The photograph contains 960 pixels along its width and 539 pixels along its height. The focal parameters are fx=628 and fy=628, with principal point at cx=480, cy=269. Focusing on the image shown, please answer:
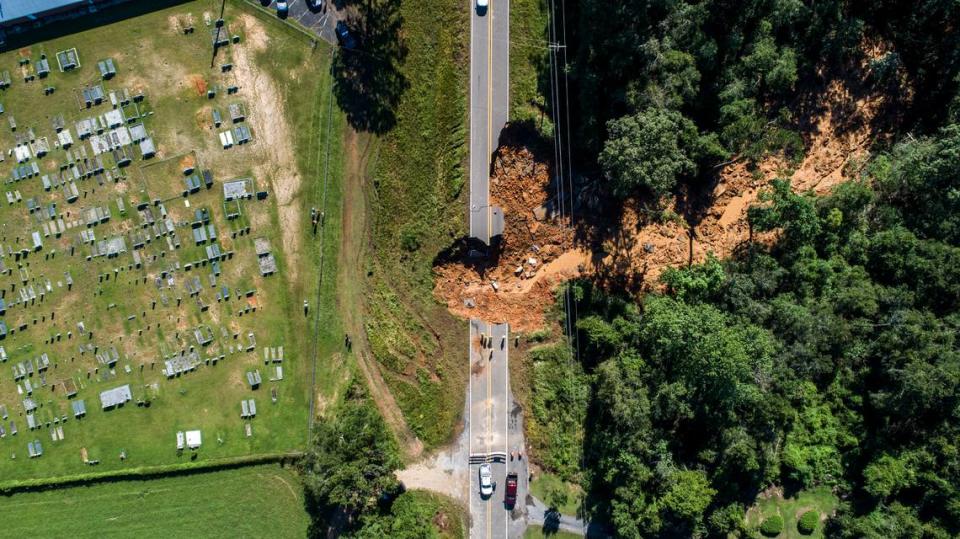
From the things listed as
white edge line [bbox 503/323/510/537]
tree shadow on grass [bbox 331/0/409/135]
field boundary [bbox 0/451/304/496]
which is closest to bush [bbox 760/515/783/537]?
white edge line [bbox 503/323/510/537]

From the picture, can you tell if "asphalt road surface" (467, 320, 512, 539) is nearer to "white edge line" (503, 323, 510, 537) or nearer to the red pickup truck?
"white edge line" (503, 323, 510, 537)

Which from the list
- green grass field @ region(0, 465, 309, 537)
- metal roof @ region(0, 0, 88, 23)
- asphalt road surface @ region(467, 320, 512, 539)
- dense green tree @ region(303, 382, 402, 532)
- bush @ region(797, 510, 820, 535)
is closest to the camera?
dense green tree @ region(303, 382, 402, 532)

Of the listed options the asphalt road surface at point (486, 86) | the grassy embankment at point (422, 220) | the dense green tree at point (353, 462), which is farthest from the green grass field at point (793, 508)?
the asphalt road surface at point (486, 86)

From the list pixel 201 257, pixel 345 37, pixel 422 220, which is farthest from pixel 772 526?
pixel 345 37

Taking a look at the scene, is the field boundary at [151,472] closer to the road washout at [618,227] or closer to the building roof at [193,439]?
the building roof at [193,439]

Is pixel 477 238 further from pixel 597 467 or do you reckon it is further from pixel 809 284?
pixel 809 284

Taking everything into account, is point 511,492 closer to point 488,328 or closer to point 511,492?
point 511,492
